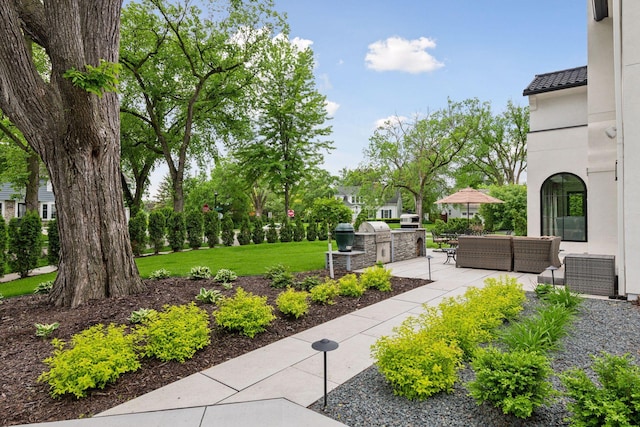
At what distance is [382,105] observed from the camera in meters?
24.7

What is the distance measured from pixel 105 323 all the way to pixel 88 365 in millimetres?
1671

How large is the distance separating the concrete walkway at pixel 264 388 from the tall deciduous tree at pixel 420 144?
22.0 m

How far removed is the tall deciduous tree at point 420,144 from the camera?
79.8 feet

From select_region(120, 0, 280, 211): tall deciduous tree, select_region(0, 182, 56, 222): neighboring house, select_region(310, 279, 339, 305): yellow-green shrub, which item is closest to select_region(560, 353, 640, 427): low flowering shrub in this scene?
select_region(310, 279, 339, 305): yellow-green shrub

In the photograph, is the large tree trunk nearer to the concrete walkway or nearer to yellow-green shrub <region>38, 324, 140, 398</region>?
yellow-green shrub <region>38, 324, 140, 398</region>

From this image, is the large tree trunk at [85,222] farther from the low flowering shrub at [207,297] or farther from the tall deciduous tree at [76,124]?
the low flowering shrub at [207,297]

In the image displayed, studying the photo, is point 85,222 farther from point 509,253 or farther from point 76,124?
point 509,253

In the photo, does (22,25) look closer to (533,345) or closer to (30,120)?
(30,120)

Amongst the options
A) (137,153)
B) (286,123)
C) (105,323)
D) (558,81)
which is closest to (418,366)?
(105,323)

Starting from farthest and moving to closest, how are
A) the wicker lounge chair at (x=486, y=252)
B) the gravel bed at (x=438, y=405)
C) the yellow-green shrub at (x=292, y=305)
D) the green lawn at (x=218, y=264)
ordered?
the wicker lounge chair at (x=486, y=252), the green lawn at (x=218, y=264), the yellow-green shrub at (x=292, y=305), the gravel bed at (x=438, y=405)

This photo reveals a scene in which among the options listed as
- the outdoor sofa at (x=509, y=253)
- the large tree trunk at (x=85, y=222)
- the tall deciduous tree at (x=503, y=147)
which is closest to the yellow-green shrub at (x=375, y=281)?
the outdoor sofa at (x=509, y=253)

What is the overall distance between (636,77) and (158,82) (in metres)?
16.3

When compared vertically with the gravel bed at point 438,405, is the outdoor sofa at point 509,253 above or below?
above

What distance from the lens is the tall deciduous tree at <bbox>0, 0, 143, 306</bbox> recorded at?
419 cm
